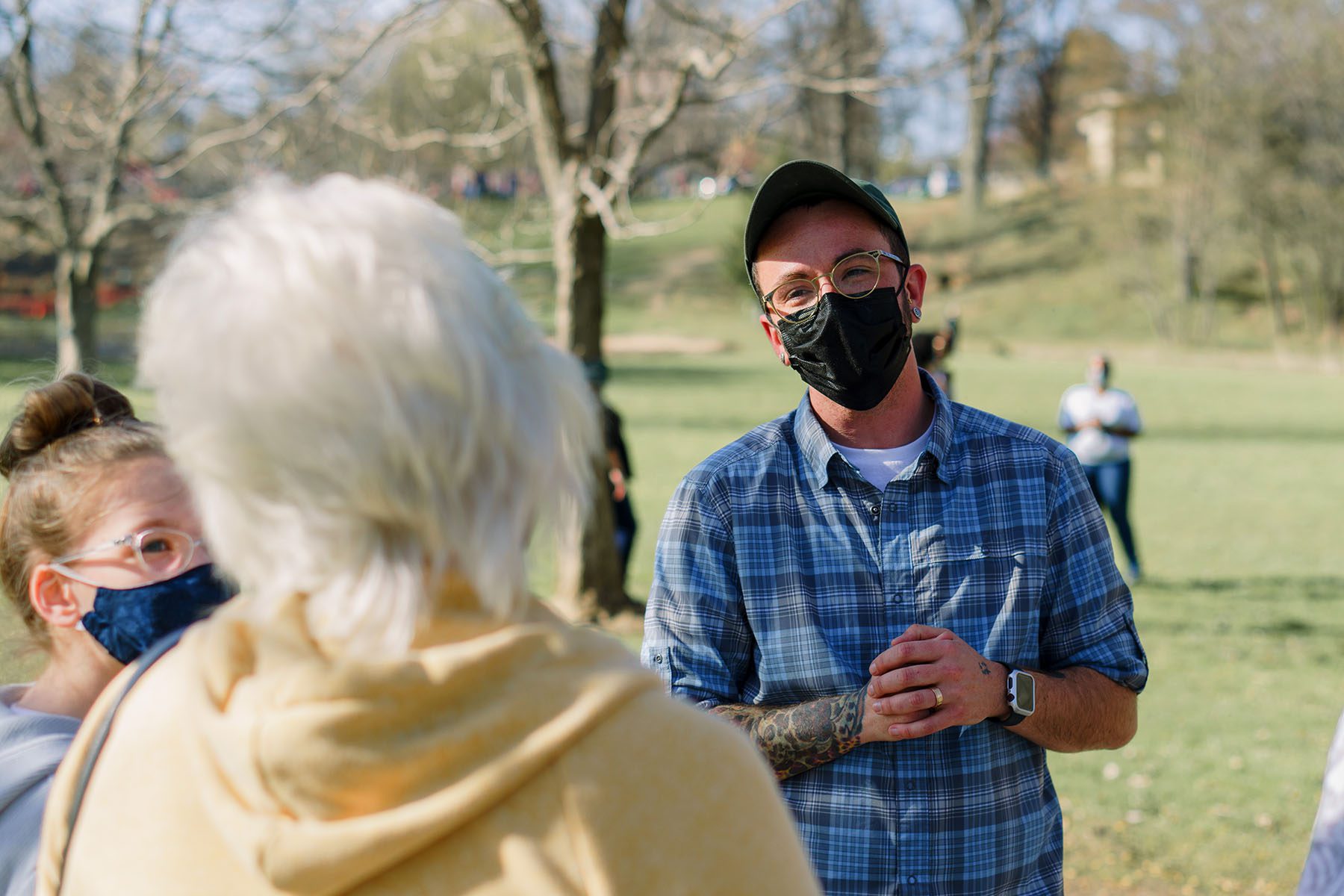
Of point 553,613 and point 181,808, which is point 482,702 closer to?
point 553,613

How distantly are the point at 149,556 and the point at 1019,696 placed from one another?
1560 mm

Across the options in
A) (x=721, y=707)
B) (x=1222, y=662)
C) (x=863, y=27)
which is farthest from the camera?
(x=863, y=27)

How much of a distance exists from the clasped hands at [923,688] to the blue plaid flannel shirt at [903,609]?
147mm

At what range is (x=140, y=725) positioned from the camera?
1.36 meters

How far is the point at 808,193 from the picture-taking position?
253cm

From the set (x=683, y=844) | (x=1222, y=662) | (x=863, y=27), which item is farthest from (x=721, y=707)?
(x=863, y=27)

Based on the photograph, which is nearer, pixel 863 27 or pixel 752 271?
pixel 752 271

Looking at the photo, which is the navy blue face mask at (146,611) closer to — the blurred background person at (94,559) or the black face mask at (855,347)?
the blurred background person at (94,559)

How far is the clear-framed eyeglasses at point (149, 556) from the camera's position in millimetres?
2119

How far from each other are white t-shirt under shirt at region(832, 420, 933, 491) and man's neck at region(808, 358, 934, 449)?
0.07ft

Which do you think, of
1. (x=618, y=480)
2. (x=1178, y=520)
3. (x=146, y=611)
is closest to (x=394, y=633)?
(x=146, y=611)

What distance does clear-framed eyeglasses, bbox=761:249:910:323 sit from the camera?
2.53 m

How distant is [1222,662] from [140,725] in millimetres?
8834

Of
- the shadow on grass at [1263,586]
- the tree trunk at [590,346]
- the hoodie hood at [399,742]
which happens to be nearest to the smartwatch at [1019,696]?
the hoodie hood at [399,742]
